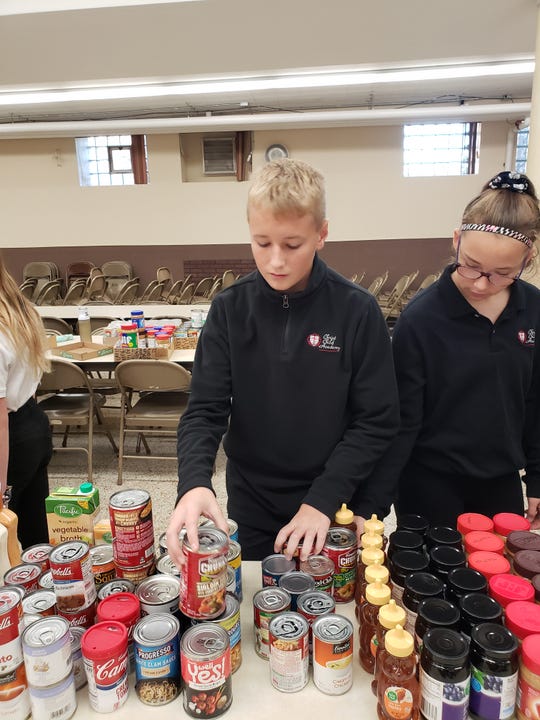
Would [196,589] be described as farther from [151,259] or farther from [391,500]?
[151,259]

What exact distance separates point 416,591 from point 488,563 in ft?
0.60

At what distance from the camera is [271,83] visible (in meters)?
6.15

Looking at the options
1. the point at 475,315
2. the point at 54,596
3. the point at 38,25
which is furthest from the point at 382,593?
the point at 38,25

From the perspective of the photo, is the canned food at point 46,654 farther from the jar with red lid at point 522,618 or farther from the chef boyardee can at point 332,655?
the jar with red lid at point 522,618

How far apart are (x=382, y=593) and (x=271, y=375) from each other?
556mm

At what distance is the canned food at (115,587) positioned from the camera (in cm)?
93

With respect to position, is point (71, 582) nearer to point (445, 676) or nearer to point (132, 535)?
point (132, 535)

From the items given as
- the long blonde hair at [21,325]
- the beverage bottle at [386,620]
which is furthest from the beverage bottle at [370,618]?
the long blonde hair at [21,325]

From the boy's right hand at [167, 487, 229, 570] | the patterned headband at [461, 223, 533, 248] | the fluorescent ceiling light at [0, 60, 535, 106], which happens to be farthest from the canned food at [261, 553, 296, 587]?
the fluorescent ceiling light at [0, 60, 535, 106]

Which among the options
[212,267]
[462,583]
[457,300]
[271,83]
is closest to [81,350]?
[457,300]

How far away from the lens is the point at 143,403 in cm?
361

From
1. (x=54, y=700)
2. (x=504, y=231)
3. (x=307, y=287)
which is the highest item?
(x=504, y=231)

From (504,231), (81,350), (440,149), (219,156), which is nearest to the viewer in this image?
(504,231)

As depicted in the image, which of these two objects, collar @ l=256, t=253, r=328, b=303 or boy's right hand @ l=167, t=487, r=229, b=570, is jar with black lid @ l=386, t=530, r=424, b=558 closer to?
boy's right hand @ l=167, t=487, r=229, b=570
